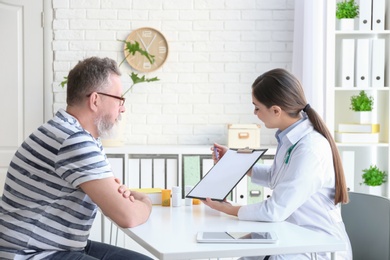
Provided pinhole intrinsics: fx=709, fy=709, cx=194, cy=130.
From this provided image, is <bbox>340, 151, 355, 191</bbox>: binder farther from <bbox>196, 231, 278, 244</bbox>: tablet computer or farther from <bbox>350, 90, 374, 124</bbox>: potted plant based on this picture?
<bbox>196, 231, 278, 244</bbox>: tablet computer

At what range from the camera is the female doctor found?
105 inches

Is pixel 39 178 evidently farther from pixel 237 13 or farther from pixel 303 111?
pixel 237 13

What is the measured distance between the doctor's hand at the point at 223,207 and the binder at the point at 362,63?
2.11 meters

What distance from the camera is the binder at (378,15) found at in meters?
4.65

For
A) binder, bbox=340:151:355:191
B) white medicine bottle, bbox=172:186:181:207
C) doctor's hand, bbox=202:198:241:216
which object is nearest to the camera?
doctor's hand, bbox=202:198:241:216

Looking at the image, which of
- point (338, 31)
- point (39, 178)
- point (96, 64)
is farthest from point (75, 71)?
point (338, 31)

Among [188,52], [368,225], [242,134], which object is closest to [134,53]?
[188,52]

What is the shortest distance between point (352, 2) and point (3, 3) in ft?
8.22

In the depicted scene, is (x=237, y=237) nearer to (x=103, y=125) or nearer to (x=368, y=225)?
(x=103, y=125)

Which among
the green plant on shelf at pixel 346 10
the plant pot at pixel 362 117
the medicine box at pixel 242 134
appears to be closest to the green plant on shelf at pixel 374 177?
the plant pot at pixel 362 117

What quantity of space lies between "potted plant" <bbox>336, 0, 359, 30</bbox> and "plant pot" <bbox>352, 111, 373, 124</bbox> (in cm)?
57

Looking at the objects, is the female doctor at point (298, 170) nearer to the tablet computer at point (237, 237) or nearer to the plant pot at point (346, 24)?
the tablet computer at point (237, 237)

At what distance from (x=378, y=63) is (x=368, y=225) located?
1.96 meters

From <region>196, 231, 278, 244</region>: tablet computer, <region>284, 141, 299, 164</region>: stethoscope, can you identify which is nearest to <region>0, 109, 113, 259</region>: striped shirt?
<region>196, 231, 278, 244</region>: tablet computer
